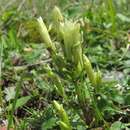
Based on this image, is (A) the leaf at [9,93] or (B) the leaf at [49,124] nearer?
(B) the leaf at [49,124]

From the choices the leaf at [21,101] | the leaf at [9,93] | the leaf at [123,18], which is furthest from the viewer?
the leaf at [123,18]

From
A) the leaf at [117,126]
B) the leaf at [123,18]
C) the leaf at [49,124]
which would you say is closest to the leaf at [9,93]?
the leaf at [49,124]

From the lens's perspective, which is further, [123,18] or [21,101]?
[123,18]

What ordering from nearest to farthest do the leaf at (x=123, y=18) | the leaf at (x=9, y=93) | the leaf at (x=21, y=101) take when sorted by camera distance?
the leaf at (x=21, y=101), the leaf at (x=9, y=93), the leaf at (x=123, y=18)

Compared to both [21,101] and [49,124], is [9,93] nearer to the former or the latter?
[21,101]

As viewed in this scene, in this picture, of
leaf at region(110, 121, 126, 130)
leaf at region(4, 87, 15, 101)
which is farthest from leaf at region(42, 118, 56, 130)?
leaf at region(4, 87, 15, 101)

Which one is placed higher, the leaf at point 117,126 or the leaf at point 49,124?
the leaf at point 49,124

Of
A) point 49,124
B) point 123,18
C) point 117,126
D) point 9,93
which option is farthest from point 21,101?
point 123,18

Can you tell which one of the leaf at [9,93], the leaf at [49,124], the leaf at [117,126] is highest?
the leaf at [49,124]

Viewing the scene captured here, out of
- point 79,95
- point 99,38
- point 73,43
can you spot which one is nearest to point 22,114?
point 79,95

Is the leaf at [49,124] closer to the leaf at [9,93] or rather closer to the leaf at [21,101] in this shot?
the leaf at [21,101]
